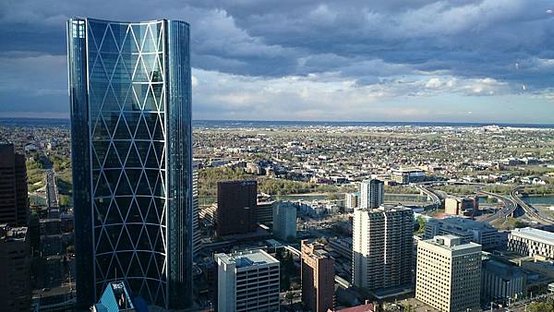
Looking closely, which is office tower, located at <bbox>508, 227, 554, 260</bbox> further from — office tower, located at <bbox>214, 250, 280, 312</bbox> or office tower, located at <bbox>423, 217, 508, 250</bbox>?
office tower, located at <bbox>214, 250, 280, 312</bbox>

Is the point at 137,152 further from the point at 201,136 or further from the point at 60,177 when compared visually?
the point at 201,136

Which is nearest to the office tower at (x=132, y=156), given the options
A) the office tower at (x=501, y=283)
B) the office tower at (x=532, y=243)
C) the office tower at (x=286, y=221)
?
the office tower at (x=286, y=221)

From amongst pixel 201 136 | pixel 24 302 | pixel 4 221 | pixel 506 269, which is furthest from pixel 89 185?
pixel 201 136

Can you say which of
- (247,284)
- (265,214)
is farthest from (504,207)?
(247,284)

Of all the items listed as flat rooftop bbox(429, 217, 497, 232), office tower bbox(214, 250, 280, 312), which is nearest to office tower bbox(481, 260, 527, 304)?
flat rooftop bbox(429, 217, 497, 232)

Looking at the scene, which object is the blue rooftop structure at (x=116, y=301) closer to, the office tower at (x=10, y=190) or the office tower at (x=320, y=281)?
the office tower at (x=320, y=281)

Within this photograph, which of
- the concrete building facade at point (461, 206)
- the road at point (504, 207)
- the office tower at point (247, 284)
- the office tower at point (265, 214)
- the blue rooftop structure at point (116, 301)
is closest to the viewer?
the blue rooftop structure at point (116, 301)
